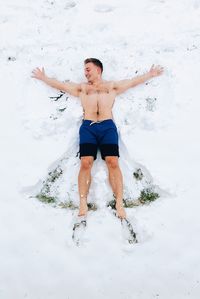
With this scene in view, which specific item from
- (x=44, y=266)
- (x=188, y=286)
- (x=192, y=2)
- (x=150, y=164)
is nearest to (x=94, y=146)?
(x=150, y=164)

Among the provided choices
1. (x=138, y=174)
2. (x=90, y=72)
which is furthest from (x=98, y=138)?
(x=90, y=72)

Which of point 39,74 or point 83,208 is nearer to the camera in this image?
point 83,208

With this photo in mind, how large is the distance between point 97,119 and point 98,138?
0.43 meters

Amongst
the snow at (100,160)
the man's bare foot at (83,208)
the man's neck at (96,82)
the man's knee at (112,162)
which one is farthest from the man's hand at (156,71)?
the man's bare foot at (83,208)

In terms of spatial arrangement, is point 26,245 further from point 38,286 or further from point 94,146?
point 94,146

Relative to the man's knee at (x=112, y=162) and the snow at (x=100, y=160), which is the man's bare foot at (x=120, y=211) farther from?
the man's knee at (x=112, y=162)

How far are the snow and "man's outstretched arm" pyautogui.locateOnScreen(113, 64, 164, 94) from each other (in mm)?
167

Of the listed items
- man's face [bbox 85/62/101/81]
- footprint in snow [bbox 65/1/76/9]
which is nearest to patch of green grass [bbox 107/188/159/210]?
man's face [bbox 85/62/101/81]

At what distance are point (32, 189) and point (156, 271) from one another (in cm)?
237

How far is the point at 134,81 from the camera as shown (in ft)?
26.1

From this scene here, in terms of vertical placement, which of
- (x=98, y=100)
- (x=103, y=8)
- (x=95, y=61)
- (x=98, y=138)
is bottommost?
(x=98, y=138)

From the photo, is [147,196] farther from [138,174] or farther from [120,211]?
[120,211]

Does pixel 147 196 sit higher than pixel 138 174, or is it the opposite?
pixel 138 174

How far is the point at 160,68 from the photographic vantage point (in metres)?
8.30
